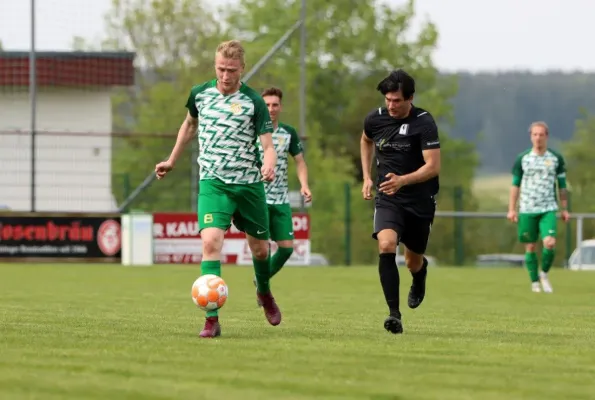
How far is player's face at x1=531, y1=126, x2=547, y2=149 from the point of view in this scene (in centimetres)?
1828

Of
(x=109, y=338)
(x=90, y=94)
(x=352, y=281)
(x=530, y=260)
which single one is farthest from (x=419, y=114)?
(x=90, y=94)

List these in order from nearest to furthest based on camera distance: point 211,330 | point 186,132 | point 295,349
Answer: point 295,349 < point 211,330 < point 186,132

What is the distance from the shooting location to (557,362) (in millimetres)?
8195

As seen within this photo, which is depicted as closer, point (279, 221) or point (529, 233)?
point (279, 221)

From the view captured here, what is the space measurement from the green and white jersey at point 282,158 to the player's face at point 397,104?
4043mm

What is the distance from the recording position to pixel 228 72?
9.95 m

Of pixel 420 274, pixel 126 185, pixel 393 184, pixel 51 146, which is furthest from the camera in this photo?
pixel 126 185

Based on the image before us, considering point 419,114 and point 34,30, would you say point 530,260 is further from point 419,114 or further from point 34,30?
point 34,30

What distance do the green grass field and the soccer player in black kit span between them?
623 mm

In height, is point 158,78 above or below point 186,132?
above

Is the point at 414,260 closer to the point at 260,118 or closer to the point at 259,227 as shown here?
the point at 259,227

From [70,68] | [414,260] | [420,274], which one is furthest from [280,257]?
[70,68]

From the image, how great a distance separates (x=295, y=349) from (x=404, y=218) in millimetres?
2539

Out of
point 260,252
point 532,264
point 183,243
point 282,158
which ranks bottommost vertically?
point 183,243
